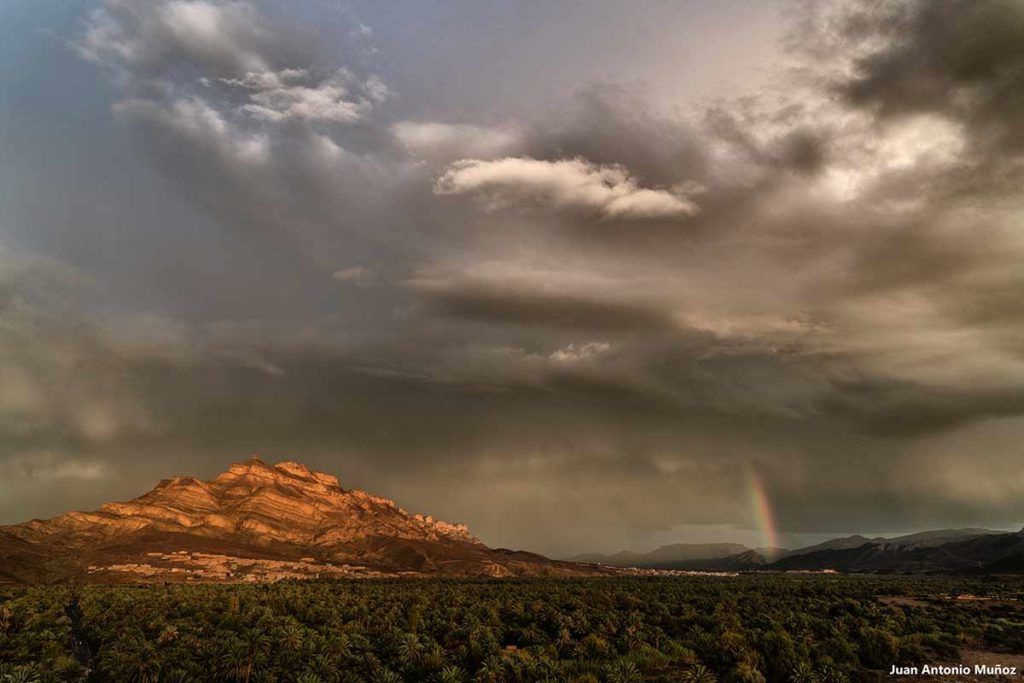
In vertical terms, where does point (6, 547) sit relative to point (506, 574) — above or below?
above

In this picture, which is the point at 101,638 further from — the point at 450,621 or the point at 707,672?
the point at 707,672

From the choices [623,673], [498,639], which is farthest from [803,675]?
[498,639]

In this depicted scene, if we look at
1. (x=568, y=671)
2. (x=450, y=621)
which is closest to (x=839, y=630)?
(x=568, y=671)

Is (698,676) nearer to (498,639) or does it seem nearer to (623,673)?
(623,673)

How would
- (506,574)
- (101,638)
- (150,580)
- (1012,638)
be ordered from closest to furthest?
(1012,638) < (101,638) < (150,580) < (506,574)

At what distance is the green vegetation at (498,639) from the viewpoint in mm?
37031

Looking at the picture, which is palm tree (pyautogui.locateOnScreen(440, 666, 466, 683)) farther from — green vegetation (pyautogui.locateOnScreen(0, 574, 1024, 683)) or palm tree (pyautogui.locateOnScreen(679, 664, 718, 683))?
palm tree (pyautogui.locateOnScreen(679, 664, 718, 683))

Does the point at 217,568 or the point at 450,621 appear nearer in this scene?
the point at 450,621

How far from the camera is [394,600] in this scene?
81.1 m

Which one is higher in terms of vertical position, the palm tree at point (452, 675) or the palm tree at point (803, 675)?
the palm tree at point (452, 675)

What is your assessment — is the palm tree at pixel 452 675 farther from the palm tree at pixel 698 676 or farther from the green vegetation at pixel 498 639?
the palm tree at pixel 698 676

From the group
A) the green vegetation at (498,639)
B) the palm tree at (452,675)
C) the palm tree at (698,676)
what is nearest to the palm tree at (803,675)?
the green vegetation at (498,639)

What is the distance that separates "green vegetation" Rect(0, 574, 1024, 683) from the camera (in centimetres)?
3703

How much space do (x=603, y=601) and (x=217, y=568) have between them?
5407 inches
